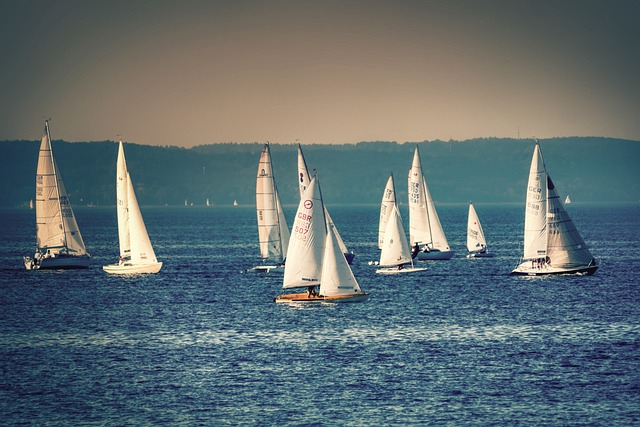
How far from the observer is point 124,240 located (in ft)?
358

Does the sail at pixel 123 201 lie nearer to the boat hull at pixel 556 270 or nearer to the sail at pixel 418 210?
the sail at pixel 418 210

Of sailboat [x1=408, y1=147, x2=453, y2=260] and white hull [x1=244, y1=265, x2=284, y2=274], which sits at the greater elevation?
sailboat [x1=408, y1=147, x2=453, y2=260]

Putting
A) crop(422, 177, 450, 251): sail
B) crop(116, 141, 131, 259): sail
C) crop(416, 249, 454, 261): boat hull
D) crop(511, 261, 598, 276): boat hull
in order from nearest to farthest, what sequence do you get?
crop(511, 261, 598, 276): boat hull → crop(116, 141, 131, 259): sail → crop(416, 249, 454, 261): boat hull → crop(422, 177, 450, 251): sail

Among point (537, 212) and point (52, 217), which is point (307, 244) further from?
point (52, 217)

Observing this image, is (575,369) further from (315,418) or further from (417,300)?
(417,300)

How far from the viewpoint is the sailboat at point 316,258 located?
78.7 m

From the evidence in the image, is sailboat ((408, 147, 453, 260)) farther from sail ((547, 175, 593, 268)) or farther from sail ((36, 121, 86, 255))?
sail ((36, 121, 86, 255))

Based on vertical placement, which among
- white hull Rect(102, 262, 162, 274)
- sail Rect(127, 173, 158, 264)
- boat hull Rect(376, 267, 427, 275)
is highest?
sail Rect(127, 173, 158, 264)

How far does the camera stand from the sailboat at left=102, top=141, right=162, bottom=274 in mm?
105750

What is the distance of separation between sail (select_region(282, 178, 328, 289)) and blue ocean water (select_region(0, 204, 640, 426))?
2855mm

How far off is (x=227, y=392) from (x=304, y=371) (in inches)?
247

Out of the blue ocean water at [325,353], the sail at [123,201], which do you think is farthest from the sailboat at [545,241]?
the sail at [123,201]

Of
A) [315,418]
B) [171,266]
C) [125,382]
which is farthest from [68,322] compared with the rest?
[171,266]

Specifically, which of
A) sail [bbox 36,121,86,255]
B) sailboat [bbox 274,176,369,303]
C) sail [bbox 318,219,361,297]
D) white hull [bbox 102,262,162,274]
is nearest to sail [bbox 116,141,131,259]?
white hull [bbox 102,262,162,274]
